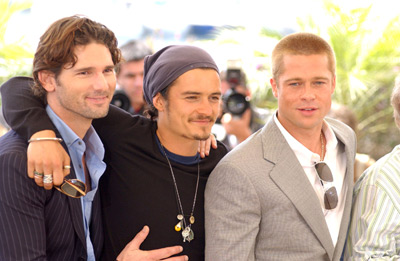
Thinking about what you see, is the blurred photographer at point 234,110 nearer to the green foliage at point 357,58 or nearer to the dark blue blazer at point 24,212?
the dark blue blazer at point 24,212

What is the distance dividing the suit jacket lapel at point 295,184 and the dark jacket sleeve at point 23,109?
0.86 metres

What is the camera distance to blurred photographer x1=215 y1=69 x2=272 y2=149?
11.1 feet

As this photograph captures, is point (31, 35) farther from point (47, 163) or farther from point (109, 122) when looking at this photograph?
point (47, 163)

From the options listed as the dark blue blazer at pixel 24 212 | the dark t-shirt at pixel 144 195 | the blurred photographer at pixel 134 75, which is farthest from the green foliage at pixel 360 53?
the dark blue blazer at pixel 24 212

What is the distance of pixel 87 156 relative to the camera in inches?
87.3

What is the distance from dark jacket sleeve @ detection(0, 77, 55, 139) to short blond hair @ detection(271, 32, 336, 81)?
93 cm

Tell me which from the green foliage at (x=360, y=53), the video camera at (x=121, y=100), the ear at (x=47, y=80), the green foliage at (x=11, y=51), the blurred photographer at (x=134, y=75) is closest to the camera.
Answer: the ear at (x=47, y=80)

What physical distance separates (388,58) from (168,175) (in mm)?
3876

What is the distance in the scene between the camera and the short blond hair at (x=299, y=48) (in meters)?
2.21

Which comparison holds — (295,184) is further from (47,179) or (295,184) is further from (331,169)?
(47,179)

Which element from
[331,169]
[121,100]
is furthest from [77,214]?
[121,100]

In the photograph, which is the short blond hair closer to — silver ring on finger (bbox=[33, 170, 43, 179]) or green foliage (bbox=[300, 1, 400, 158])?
silver ring on finger (bbox=[33, 170, 43, 179])

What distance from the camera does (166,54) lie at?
225 cm

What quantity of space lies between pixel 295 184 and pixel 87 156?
84 centimetres
